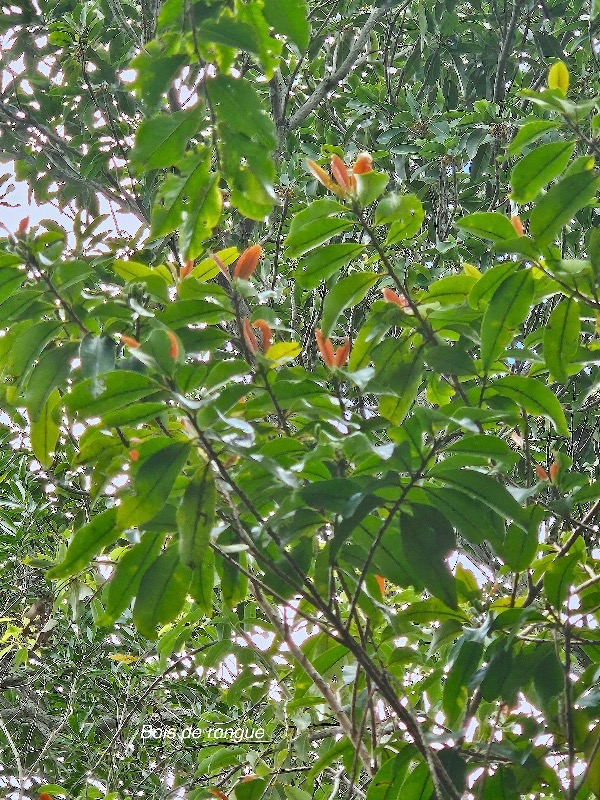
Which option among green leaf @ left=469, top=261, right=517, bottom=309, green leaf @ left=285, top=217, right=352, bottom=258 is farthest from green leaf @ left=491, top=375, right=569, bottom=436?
green leaf @ left=285, top=217, right=352, bottom=258

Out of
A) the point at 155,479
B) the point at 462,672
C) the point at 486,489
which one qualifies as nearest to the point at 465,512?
the point at 486,489

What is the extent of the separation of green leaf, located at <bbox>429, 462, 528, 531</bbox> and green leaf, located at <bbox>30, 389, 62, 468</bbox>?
647 mm

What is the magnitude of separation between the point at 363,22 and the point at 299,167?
1.90 feet

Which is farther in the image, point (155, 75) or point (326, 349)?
point (326, 349)

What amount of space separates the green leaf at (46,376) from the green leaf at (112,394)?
0.71 feet

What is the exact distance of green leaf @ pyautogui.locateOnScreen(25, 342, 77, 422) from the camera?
121 cm

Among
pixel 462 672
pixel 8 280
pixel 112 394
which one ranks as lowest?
pixel 462 672

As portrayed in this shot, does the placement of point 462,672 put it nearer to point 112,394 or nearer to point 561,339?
point 561,339

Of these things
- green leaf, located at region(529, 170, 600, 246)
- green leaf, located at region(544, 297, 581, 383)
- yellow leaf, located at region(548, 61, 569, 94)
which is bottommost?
green leaf, located at region(544, 297, 581, 383)

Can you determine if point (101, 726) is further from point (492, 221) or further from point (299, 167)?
point (492, 221)

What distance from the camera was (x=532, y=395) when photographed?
118 centimetres

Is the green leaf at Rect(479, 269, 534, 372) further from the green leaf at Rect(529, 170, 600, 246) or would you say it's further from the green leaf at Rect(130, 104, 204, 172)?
the green leaf at Rect(130, 104, 204, 172)

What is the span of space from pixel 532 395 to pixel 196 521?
53cm

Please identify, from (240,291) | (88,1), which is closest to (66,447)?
(240,291)
